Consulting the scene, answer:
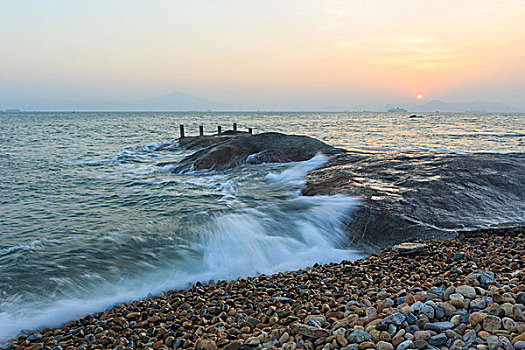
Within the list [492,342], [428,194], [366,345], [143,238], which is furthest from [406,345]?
[428,194]

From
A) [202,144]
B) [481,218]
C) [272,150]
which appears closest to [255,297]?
[481,218]

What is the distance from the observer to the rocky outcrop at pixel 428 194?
6.94 metres

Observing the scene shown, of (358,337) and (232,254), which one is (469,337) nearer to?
(358,337)

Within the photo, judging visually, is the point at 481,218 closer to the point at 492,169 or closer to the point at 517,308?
the point at 492,169

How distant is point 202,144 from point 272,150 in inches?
358

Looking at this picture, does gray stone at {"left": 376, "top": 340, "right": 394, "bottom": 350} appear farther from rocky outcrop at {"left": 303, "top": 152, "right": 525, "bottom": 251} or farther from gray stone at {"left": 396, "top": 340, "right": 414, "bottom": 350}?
rocky outcrop at {"left": 303, "top": 152, "right": 525, "bottom": 251}

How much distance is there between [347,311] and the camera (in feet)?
11.2

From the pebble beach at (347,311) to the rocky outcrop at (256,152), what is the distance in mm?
10849

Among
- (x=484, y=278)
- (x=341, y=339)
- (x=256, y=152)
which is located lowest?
(x=341, y=339)

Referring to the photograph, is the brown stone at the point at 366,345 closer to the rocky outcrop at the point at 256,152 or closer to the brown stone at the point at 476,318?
the brown stone at the point at 476,318

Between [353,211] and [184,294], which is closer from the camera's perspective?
[184,294]

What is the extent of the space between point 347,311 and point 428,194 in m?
5.66

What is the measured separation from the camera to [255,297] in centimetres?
447

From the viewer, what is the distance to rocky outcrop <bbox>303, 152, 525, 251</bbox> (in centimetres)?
694
